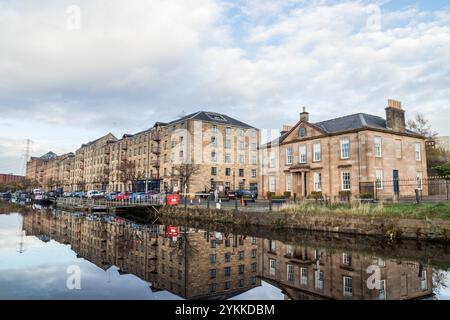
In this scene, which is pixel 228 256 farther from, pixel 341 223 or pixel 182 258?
pixel 341 223

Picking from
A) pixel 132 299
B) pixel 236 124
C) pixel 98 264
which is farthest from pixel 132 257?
pixel 236 124

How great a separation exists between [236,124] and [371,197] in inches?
1235

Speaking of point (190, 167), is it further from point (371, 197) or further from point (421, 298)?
point (421, 298)

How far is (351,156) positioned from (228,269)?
62.0 ft

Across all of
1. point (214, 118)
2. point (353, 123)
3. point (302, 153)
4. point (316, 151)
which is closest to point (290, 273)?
point (353, 123)

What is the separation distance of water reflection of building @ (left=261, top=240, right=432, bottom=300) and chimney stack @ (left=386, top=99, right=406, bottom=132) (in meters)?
18.8

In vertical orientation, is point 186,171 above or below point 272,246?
above

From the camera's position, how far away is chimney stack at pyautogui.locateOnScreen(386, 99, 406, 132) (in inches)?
1043

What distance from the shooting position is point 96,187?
2906 inches

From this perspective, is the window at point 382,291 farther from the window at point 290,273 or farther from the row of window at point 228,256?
the row of window at point 228,256

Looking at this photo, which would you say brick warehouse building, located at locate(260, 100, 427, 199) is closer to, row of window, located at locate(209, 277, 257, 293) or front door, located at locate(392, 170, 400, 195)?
front door, located at locate(392, 170, 400, 195)

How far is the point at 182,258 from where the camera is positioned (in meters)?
11.4

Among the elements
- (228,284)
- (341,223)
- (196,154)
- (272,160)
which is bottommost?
(228,284)

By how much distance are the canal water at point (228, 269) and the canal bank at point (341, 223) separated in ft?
2.34
